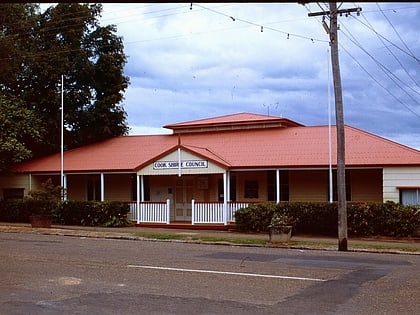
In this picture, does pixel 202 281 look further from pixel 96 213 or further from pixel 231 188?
pixel 231 188

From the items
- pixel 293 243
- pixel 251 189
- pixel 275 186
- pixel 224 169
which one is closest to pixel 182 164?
pixel 224 169

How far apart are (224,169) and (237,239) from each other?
5880mm

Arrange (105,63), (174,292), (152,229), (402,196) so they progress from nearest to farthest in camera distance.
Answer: (174,292)
(402,196)
(152,229)
(105,63)

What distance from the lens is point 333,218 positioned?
80.2 feet

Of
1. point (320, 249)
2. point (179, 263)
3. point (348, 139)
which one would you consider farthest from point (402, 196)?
point (179, 263)

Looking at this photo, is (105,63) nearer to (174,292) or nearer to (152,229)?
(152,229)

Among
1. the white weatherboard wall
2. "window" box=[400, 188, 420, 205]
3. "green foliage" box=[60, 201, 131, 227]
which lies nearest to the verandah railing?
"green foliage" box=[60, 201, 131, 227]

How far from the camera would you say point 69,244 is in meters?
20.2

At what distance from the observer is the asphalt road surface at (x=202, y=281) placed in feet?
31.2

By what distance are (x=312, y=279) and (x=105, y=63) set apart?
27.1m

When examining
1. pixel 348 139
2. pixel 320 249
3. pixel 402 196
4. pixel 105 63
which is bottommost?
pixel 320 249

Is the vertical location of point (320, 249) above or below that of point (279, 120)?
below

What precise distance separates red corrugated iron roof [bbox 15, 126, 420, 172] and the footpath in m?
3.49

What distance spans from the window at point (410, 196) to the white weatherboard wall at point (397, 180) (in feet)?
0.66
